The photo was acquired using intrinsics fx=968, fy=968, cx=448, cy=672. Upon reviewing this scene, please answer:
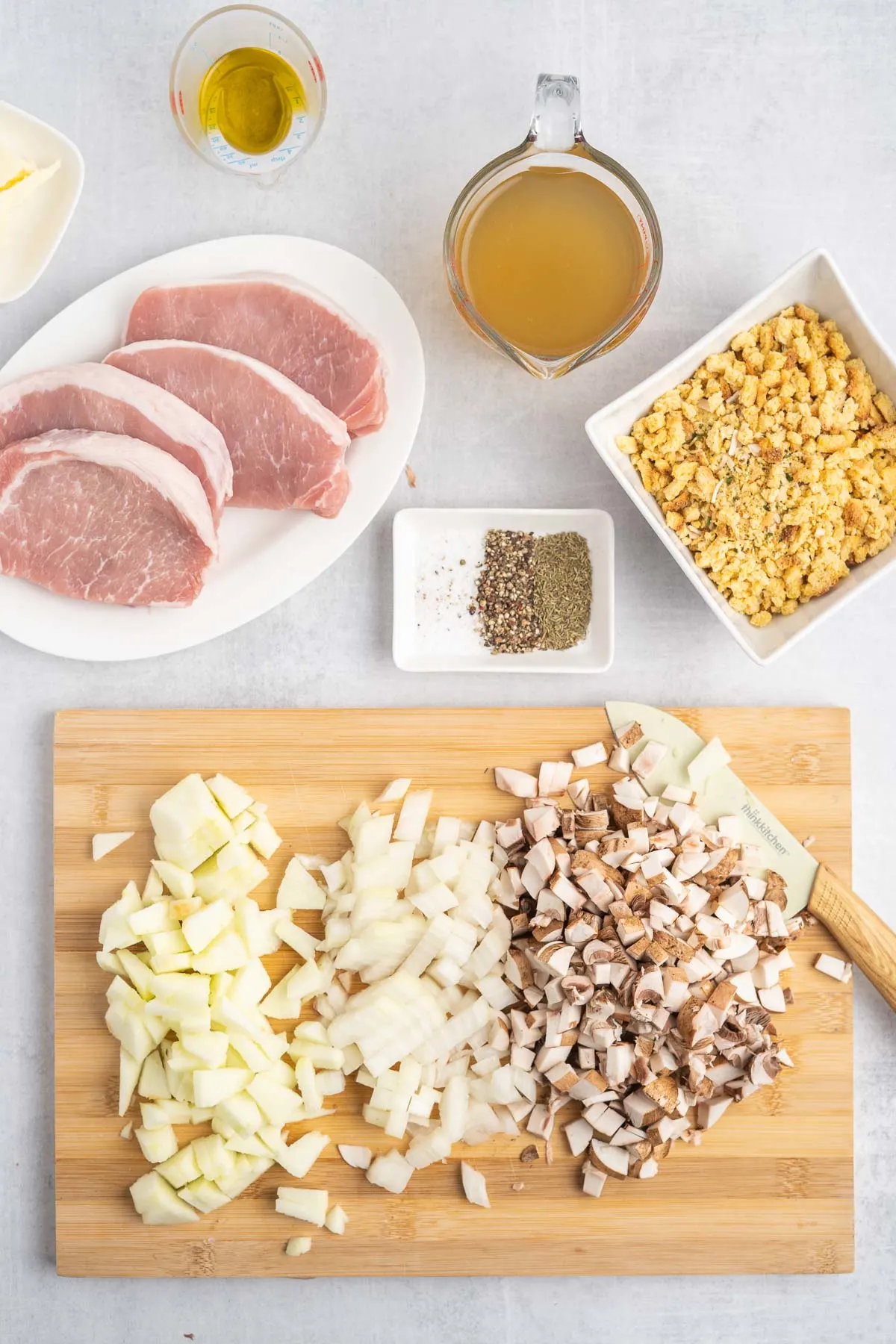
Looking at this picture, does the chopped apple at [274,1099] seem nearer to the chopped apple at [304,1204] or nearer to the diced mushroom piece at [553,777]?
the chopped apple at [304,1204]

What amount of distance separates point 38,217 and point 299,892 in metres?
1.29

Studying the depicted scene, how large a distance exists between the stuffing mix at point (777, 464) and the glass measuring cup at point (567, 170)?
0.15 meters

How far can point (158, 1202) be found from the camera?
1.68 m

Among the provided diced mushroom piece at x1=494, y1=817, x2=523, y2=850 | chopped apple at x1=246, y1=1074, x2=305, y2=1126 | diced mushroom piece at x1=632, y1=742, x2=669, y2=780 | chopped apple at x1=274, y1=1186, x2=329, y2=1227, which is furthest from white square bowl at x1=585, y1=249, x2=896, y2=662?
chopped apple at x1=274, y1=1186, x2=329, y2=1227

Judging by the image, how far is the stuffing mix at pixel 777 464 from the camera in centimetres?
158

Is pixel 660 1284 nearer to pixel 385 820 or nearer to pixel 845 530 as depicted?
pixel 385 820

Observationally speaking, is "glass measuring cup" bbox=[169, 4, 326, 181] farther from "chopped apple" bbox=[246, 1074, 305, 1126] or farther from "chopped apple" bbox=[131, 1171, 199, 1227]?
"chopped apple" bbox=[131, 1171, 199, 1227]

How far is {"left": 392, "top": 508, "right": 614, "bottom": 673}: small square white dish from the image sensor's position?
1.71 m

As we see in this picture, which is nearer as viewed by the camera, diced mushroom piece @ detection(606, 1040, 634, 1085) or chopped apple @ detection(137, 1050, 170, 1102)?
diced mushroom piece @ detection(606, 1040, 634, 1085)

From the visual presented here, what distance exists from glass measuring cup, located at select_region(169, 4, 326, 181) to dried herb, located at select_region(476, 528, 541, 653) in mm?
769

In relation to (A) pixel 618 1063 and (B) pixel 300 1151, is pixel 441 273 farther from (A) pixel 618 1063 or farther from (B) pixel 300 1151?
(B) pixel 300 1151

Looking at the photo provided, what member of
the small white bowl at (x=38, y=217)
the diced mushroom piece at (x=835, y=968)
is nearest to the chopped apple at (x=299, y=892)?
the diced mushroom piece at (x=835, y=968)

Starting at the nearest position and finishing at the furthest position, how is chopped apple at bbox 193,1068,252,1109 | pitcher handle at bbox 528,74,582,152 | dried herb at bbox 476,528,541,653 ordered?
1. pitcher handle at bbox 528,74,582,152
2. chopped apple at bbox 193,1068,252,1109
3. dried herb at bbox 476,528,541,653

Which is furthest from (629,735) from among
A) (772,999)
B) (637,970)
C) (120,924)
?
(120,924)
